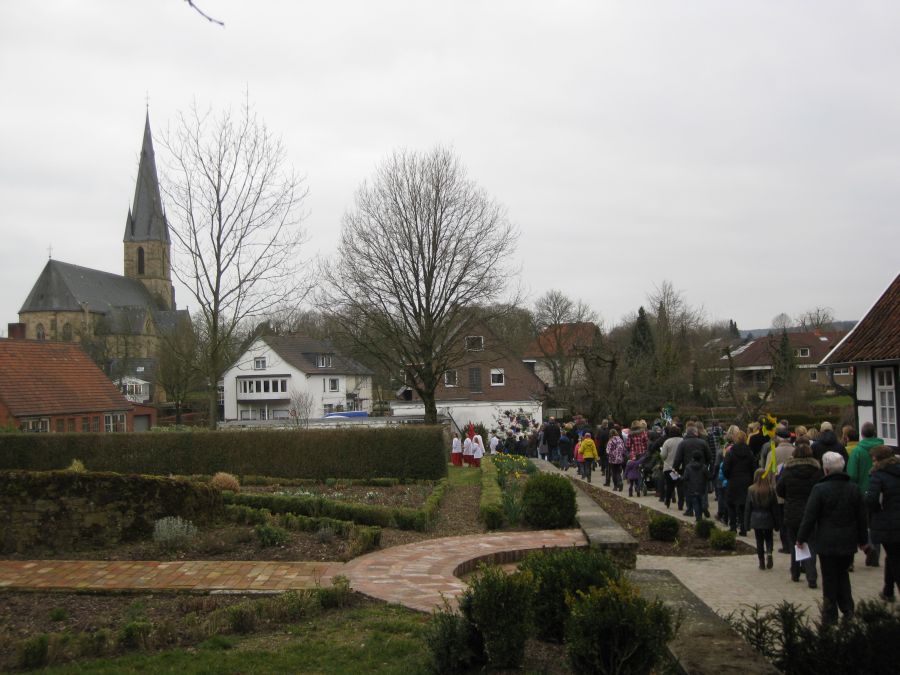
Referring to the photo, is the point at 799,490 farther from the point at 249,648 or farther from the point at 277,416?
the point at 277,416

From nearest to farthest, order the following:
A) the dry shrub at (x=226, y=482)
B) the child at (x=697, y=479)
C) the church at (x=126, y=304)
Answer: the child at (x=697, y=479), the dry shrub at (x=226, y=482), the church at (x=126, y=304)

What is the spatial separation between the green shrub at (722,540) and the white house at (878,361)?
799cm

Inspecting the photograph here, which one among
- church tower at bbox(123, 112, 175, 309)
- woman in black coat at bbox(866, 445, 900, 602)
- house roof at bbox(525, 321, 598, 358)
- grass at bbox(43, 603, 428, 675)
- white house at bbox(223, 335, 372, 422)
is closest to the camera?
grass at bbox(43, 603, 428, 675)

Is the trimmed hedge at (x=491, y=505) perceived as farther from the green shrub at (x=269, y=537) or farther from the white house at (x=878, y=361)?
the white house at (x=878, y=361)

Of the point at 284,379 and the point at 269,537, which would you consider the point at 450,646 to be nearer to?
the point at 269,537

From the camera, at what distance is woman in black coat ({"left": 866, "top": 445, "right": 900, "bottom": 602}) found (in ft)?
24.5

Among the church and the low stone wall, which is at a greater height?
the church

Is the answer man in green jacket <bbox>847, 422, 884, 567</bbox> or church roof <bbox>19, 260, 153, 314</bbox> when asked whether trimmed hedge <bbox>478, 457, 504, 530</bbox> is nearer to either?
man in green jacket <bbox>847, 422, 884, 567</bbox>

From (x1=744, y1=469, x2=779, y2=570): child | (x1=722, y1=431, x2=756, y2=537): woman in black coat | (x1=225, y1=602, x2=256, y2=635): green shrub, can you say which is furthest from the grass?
(x1=722, y1=431, x2=756, y2=537): woman in black coat

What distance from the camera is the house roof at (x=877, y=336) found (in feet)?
57.3

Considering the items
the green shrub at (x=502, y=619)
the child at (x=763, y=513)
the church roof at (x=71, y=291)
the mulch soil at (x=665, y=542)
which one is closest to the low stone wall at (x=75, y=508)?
the mulch soil at (x=665, y=542)

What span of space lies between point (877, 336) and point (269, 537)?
15.1 m

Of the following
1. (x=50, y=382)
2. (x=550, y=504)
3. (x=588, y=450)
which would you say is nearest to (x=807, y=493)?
(x=550, y=504)

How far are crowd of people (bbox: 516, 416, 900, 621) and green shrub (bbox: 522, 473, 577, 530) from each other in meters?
2.47
